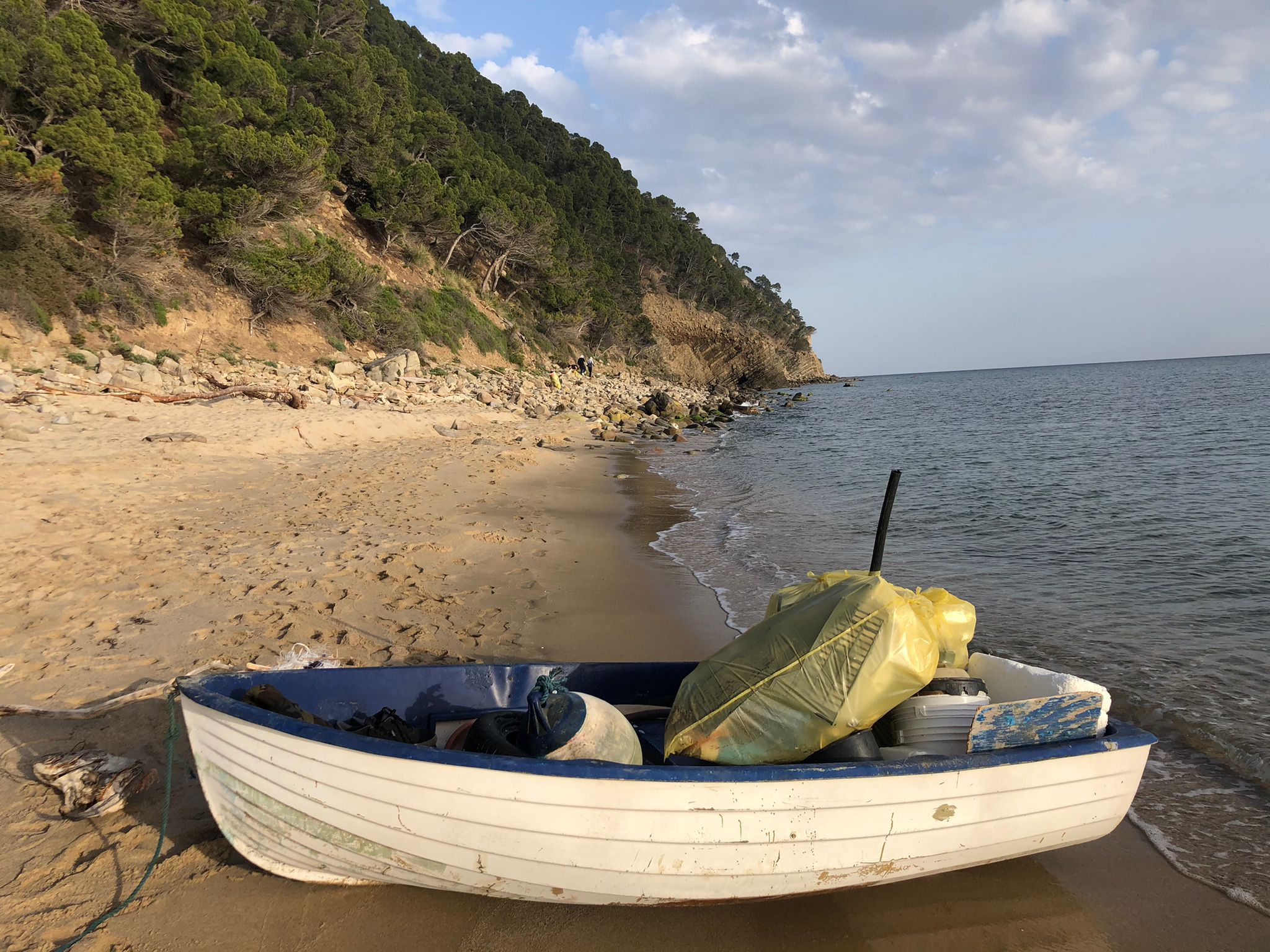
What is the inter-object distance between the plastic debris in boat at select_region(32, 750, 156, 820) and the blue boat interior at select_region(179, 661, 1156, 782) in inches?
26.1

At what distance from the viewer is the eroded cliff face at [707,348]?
53.5 metres

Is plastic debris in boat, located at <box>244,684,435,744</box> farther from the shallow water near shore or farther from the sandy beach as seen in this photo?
the shallow water near shore

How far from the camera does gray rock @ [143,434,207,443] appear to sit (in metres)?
9.76

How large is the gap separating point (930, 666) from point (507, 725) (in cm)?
193

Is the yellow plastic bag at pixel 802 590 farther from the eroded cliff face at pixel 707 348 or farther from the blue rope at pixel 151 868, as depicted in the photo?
the eroded cliff face at pixel 707 348

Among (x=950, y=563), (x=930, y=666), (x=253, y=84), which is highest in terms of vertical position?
(x=253, y=84)

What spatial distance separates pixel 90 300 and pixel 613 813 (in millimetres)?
18000

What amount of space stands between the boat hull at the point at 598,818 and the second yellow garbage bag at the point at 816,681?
0.27 meters

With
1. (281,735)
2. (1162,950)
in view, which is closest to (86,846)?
(281,735)

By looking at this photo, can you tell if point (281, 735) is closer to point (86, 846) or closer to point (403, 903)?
point (403, 903)

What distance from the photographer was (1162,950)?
2.85 meters

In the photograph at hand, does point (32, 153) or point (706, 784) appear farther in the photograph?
point (32, 153)

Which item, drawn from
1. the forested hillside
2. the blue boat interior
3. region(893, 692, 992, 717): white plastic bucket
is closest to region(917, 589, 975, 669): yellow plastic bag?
region(893, 692, 992, 717): white plastic bucket

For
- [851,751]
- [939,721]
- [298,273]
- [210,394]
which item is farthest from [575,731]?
[298,273]
